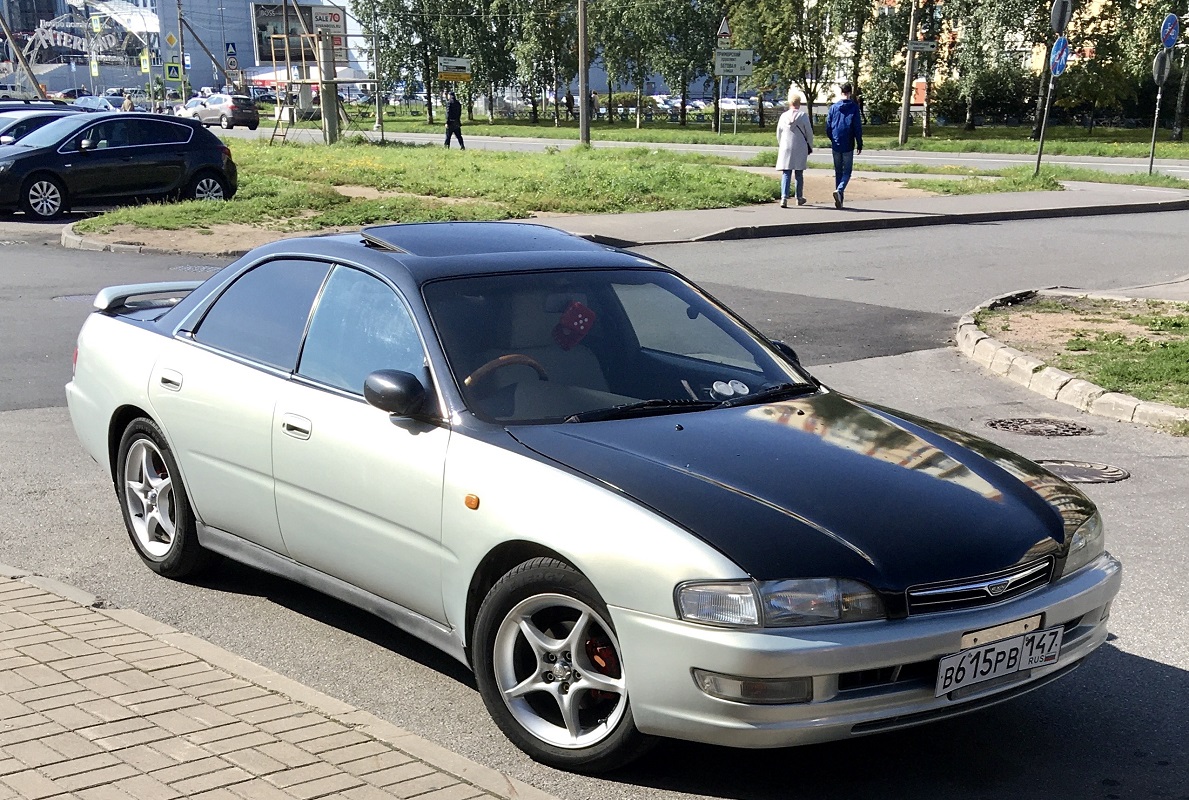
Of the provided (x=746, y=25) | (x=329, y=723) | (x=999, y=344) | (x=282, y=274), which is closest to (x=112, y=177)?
(x=999, y=344)

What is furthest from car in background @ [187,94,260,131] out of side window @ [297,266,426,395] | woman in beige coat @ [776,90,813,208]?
side window @ [297,266,426,395]

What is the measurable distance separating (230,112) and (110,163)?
44.4 metres

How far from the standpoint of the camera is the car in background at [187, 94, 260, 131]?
64.4 meters

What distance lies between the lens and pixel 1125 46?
57.6 metres

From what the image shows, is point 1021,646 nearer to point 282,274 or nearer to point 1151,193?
point 282,274

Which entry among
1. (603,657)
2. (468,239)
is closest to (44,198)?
(468,239)

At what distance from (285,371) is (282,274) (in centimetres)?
51

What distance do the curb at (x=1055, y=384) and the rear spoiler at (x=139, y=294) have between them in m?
5.97

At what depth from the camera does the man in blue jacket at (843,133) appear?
21.5 m

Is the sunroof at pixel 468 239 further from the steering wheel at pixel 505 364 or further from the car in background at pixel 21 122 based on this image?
the car in background at pixel 21 122

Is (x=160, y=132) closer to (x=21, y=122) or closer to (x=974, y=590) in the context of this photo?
(x=21, y=122)

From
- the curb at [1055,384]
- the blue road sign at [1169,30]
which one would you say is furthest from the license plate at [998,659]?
the blue road sign at [1169,30]

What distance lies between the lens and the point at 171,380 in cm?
534

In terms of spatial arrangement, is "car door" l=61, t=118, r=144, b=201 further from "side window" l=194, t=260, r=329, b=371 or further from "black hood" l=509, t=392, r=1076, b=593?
"black hood" l=509, t=392, r=1076, b=593
